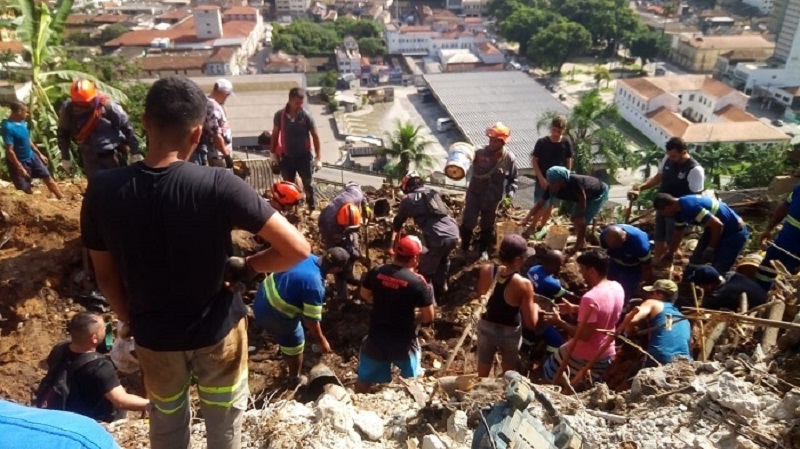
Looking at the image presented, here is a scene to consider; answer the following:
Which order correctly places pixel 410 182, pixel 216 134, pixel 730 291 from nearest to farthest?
pixel 730 291
pixel 410 182
pixel 216 134

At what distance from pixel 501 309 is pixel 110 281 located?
3.03 metres

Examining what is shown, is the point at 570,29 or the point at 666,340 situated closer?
the point at 666,340

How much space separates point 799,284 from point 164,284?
462 centimetres

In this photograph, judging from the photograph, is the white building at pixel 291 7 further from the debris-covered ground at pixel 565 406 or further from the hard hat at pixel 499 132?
the debris-covered ground at pixel 565 406

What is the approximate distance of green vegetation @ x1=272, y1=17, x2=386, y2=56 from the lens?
59250 mm

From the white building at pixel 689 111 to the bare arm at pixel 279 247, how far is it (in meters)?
37.7

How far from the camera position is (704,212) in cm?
581

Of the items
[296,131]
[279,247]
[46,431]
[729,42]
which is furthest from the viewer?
[729,42]

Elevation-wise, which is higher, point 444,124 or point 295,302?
point 295,302

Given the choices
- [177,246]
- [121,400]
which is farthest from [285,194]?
[177,246]

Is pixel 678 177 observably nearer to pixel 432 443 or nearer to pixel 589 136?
pixel 432 443

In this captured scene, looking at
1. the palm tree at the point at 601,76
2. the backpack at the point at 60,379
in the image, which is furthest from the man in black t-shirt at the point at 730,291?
the palm tree at the point at 601,76

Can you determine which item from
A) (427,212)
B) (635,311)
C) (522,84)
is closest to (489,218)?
(427,212)

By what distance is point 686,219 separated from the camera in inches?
234
